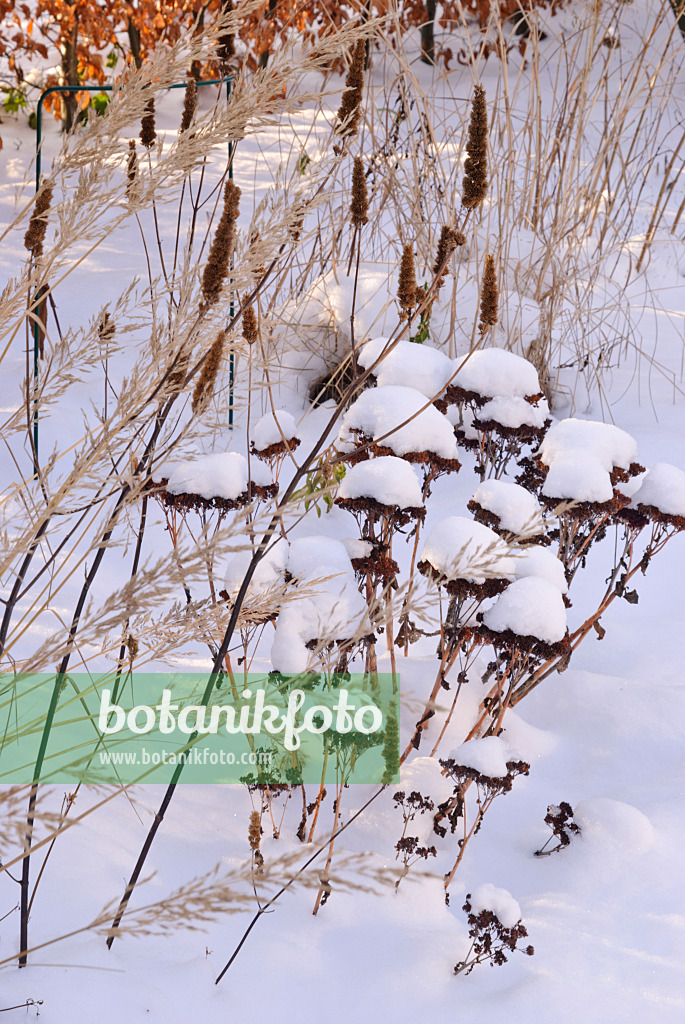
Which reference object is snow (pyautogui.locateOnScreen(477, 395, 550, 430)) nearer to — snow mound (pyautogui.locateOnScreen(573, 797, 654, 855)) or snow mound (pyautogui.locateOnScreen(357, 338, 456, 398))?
snow mound (pyautogui.locateOnScreen(357, 338, 456, 398))

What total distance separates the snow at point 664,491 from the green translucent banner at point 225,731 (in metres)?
0.47

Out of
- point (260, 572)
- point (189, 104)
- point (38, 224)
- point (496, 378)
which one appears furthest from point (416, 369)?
point (38, 224)

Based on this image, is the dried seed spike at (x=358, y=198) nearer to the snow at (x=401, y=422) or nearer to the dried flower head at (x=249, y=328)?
the dried flower head at (x=249, y=328)

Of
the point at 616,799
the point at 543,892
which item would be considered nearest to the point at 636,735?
the point at 616,799

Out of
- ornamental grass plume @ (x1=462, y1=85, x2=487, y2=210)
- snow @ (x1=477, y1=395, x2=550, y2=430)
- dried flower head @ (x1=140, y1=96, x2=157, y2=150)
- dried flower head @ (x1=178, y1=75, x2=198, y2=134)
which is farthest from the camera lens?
snow @ (x1=477, y1=395, x2=550, y2=430)

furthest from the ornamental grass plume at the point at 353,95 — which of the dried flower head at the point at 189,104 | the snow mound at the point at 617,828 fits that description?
the snow mound at the point at 617,828

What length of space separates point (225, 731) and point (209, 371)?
1.69 ft

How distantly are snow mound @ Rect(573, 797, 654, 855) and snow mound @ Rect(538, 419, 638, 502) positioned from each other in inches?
17.6

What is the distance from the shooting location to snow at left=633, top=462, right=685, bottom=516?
4.28 ft

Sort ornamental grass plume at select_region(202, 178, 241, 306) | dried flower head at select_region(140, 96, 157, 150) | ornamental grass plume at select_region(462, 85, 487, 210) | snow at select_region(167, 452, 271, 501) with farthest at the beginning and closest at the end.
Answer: snow at select_region(167, 452, 271, 501), dried flower head at select_region(140, 96, 157, 150), ornamental grass plume at select_region(462, 85, 487, 210), ornamental grass plume at select_region(202, 178, 241, 306)

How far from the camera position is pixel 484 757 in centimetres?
112

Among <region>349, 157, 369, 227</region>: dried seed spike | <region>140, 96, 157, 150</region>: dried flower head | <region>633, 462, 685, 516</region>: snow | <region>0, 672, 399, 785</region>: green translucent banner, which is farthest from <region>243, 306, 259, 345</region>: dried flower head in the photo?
<region>633, 462, 685, 516</region>: snow

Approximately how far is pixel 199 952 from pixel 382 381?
0.88m

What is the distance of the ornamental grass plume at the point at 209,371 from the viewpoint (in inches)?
30.6
